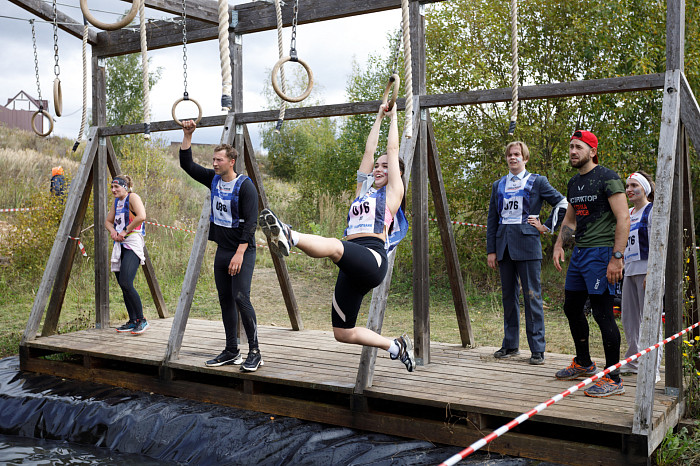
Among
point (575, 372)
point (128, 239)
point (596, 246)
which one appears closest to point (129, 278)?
point (128, 239)

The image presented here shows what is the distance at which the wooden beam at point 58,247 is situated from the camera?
6789 mm

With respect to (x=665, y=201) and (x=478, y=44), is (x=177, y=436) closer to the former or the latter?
(x=665, y=201)

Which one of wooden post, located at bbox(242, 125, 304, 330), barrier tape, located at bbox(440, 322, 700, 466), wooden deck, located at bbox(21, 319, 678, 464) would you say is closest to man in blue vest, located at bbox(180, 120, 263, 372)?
wooden deck, located at bbox(21, 319, 678, 464)

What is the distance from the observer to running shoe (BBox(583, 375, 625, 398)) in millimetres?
4293

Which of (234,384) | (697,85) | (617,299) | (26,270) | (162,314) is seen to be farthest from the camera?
(26,270)

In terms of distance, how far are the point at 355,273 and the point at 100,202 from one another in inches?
182

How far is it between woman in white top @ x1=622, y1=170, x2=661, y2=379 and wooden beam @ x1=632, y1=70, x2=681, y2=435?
36.9 inches

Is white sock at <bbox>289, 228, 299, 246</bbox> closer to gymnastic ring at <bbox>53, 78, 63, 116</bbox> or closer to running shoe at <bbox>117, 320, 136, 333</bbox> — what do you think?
gymnastic ring at <bbox>53, 78, 63, 116</bbox>

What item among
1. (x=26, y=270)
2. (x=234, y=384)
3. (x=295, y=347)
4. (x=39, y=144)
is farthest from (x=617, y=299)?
(x=39, y=144)

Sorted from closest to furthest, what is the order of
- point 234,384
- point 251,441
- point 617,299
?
point 251,441
point 234,384
point 617,299

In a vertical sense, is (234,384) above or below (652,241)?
below

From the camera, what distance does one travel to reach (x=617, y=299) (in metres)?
7.30

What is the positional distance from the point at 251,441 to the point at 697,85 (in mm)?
7875

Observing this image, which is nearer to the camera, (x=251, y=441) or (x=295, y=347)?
(x=251, y=441)
